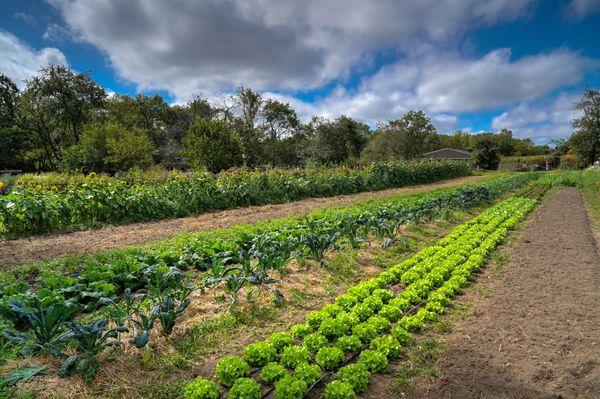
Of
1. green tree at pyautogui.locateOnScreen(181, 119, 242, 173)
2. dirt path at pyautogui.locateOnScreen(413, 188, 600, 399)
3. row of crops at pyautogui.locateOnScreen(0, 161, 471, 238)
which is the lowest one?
dirt path at pyautogui.locateOnScreen(413, 188, 600, 399)

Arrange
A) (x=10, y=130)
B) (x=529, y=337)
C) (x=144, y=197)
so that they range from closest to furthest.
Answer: (x=529, y=337) < (x=144, y=197) < (x=10, y=130)

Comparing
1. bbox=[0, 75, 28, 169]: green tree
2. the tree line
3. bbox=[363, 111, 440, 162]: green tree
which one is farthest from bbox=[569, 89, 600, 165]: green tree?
bbox=[0, 75, 28, 169]: green tree

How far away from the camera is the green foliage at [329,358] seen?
3266mm

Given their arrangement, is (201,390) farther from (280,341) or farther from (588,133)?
(588,133)

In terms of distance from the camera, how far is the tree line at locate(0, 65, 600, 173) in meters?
24.0

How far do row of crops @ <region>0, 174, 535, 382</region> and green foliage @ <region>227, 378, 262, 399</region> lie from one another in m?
1.06

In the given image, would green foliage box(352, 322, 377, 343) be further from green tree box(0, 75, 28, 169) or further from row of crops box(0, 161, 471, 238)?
green tree box(0, 75, 28, 169)

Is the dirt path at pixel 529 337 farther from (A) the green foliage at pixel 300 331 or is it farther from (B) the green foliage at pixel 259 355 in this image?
(B) the green foliage at pixel 259 355

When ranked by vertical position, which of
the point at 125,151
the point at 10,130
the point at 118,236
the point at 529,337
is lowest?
the point at 529,337

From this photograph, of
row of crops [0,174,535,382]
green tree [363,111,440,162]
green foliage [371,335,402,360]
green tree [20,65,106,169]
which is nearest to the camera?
row of crops [0,174,535,382]

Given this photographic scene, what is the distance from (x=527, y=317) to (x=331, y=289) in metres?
2.61

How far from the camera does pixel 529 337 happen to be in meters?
3.89

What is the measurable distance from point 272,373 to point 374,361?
3.27ft

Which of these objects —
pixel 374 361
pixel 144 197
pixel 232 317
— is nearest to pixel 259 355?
pixel 232 317
